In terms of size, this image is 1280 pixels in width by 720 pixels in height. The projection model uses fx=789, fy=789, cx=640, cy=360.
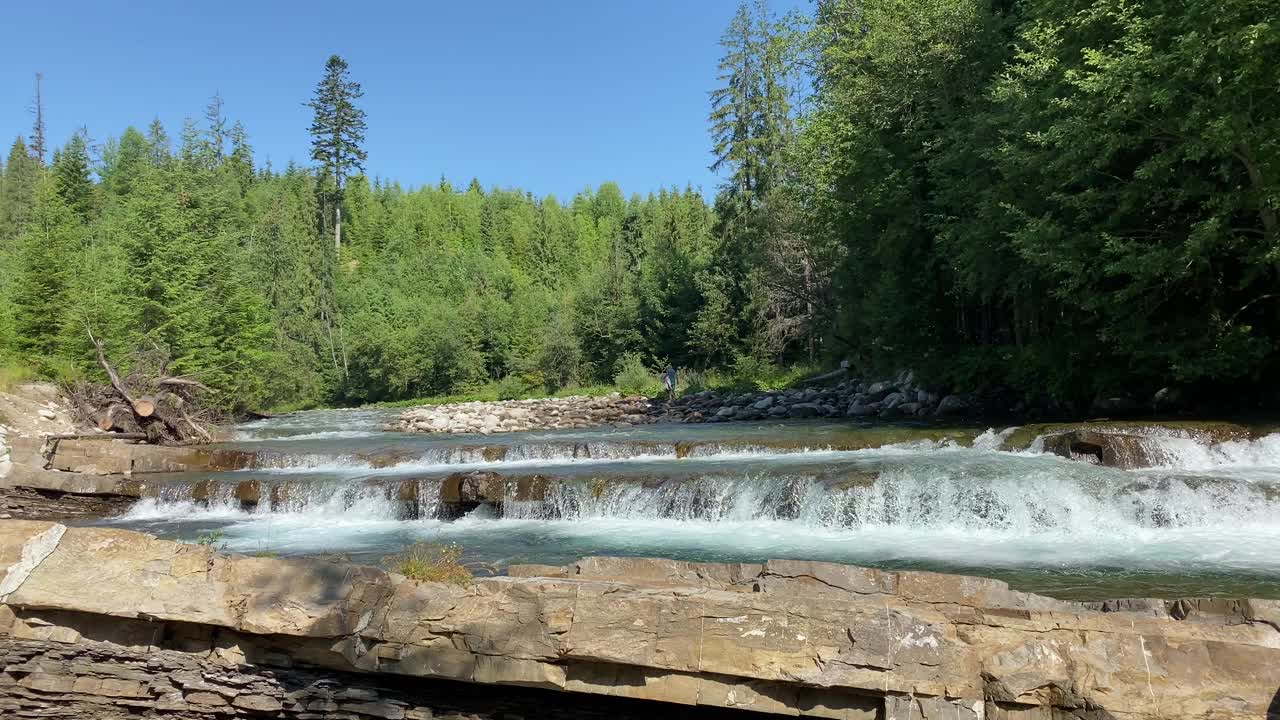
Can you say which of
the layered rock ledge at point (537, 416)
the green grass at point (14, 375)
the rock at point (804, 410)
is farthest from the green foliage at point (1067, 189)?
the green grass at point (14, 375)

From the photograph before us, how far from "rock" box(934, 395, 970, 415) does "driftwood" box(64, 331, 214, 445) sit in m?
18.5

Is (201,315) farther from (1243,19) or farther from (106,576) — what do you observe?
(1243,19)

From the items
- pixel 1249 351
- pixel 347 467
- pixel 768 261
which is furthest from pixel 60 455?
pixel 768 261

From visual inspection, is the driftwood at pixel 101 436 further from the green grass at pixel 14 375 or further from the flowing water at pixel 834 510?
the green grass at pixel 14 375

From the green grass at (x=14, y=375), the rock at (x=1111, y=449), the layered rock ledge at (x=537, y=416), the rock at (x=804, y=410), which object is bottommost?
the layered rock ledge at (x=537, y=416)

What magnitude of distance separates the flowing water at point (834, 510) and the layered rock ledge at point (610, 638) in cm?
325

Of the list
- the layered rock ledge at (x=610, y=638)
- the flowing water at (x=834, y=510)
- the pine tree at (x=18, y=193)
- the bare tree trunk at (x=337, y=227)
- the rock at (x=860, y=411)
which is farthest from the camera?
the bare tree trunk at (x=337, y=227)

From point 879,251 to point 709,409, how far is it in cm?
A: 865

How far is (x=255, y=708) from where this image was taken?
17.4 feet

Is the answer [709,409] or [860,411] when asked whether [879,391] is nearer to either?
Result: [860,411]

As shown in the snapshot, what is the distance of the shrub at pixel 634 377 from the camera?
36.9m

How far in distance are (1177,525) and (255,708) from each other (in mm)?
10228

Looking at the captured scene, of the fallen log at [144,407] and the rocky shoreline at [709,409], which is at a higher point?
the fallen log at [144,407]

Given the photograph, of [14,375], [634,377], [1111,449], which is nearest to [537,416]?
[634,377]
